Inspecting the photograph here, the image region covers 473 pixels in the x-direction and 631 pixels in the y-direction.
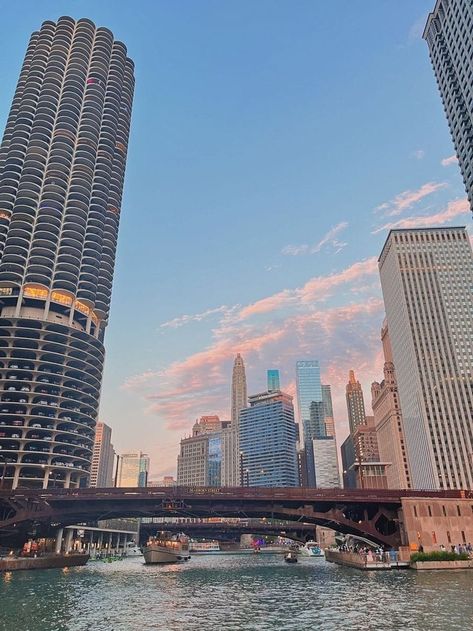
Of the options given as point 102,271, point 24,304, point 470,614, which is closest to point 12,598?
point 470,614

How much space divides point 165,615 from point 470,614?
2273 centimetres

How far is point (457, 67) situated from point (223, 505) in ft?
468

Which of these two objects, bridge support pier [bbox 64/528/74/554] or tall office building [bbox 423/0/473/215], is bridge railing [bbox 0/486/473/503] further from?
tall office building [bbox 423/0/473/215]

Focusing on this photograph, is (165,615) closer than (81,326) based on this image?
Yes

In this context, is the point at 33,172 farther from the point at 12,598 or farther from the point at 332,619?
the point at 332,619

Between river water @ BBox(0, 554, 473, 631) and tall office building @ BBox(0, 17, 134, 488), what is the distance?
8223 cm

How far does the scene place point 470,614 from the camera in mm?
35875

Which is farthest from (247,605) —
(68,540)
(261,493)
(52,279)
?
(52,279)

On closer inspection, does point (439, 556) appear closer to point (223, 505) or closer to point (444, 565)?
point (444, 565)

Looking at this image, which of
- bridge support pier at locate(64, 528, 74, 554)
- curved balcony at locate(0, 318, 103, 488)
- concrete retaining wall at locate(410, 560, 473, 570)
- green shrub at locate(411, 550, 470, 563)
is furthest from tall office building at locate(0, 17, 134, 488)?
concrete retaining wall at locate(410, 560, 473, 570)

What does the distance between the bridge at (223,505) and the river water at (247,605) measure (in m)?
25.9

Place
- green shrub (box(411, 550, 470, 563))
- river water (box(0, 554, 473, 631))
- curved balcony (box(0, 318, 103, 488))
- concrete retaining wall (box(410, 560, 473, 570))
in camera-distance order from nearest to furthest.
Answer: river water (box(0, 554, 473, 631)) < concrete retaining wall (box(410, 560, 473, 570)) < green shrub (box(411, 550, 470, 563)) < curved balcony (box(0, 318, 103, 488))

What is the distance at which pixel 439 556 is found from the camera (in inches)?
3012

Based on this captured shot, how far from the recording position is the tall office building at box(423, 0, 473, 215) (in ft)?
479
